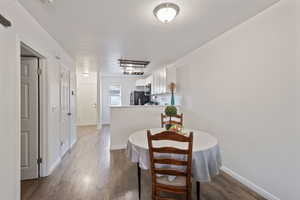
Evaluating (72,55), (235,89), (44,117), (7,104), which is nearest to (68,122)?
(44,117)

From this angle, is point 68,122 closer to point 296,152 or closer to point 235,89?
point 235,89

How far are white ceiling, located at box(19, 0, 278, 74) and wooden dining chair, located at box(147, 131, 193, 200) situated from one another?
156 cm

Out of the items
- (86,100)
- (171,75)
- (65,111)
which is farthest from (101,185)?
(86,100)

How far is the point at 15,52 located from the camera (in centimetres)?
167

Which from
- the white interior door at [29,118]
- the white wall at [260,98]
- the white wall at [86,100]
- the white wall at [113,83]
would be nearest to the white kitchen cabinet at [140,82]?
the white wall at [113,83]

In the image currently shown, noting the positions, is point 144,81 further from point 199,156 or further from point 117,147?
point 199,156

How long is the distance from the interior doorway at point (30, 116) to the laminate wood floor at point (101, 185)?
250 millimetres

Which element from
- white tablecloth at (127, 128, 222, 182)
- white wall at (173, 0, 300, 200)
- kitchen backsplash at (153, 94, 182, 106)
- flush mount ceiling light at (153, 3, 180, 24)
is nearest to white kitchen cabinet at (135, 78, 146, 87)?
kitchen backsplash at (153, 94, 182, 106)

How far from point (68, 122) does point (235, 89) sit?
3.77m

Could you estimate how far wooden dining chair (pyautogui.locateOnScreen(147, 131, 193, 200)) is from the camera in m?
1.42

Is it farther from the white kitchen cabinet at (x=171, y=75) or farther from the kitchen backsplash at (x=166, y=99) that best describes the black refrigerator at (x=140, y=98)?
the white kitchen cabinet at (x=171, y=75)

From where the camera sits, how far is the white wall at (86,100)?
722 centimetres

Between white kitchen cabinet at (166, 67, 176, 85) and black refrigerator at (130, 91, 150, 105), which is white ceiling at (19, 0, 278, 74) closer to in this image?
white kitchen cabinet at (166, 67, 176, 85)

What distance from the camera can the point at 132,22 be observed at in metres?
2.21
